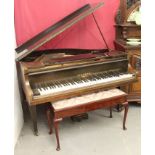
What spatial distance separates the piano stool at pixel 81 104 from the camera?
6.98 ft

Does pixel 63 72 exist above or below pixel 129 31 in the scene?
below

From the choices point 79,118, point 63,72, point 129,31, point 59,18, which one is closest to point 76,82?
point 63,72

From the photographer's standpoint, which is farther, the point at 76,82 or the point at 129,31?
the point at 129,31

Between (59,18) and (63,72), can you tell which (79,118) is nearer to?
(63,72)

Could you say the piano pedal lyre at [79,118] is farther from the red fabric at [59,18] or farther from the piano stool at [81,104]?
the red fabric at [59,18]

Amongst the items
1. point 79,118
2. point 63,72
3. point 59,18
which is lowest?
point 79,118

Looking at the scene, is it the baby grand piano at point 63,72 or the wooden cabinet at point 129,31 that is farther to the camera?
the wooden cabinet at point 129,31

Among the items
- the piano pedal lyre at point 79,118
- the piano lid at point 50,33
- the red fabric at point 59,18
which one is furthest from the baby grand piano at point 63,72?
the piano pedal lyre at point 79,118

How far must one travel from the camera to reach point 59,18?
2848 mm

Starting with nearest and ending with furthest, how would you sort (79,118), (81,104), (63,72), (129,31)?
(81,104) → (63,72) → (79,118) → (129,31)

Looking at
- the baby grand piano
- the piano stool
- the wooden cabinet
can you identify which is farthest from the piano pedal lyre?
the wooden cabinet

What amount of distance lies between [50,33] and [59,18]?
50 centimetres
